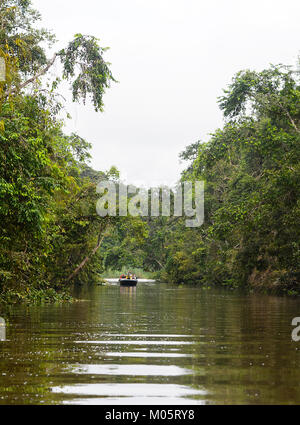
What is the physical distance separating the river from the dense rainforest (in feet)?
8.58

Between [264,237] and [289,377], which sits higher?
[264,237]

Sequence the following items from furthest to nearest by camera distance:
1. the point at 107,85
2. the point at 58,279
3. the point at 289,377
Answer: the point at 58,279
the point at 107,85
the point at 289,377

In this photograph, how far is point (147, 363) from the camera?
29.5ft

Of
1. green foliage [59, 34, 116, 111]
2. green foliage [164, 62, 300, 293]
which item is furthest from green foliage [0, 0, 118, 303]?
green foliage [164, 62, 300, 293]

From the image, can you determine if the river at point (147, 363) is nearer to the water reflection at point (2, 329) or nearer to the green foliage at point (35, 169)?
the water reflection at point (2, 329)

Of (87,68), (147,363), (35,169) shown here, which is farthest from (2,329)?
(87,68)

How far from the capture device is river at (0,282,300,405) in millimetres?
6797

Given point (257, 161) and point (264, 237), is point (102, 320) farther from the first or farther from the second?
point (257, 161)

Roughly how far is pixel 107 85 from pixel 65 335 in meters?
14.4

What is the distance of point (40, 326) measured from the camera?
14414 mm

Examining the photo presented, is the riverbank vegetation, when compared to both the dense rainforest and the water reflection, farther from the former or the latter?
the water reflection

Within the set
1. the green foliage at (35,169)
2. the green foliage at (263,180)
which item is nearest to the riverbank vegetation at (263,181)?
the green foliage at (263,180)

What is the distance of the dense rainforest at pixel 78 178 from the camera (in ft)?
48.1

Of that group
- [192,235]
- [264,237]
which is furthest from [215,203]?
[264,237]
